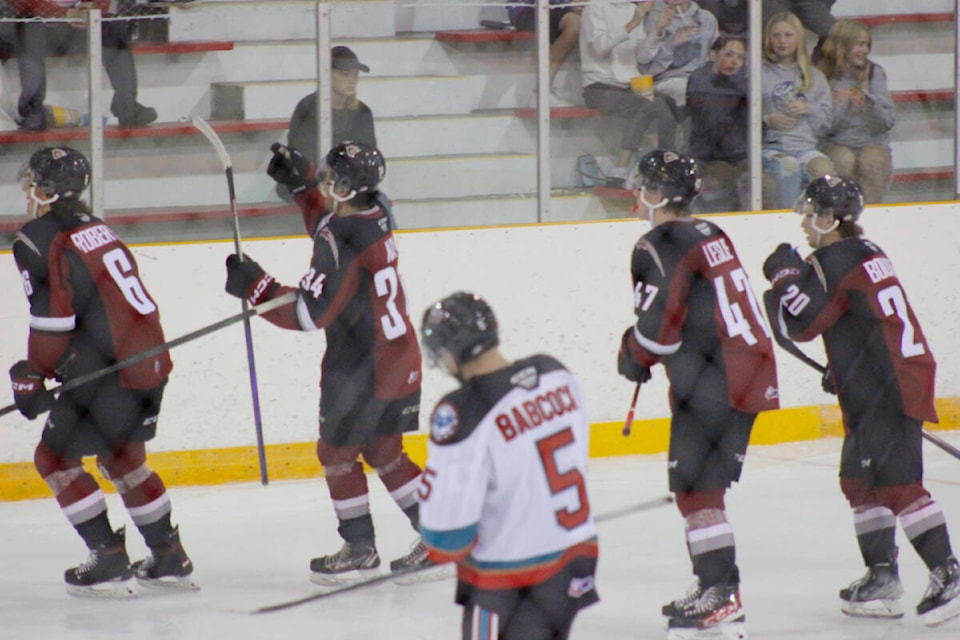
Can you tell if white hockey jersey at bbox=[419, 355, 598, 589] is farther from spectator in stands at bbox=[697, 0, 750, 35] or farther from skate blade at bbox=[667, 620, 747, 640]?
spectator in stands at bbox=[697, 0, 750, 35]

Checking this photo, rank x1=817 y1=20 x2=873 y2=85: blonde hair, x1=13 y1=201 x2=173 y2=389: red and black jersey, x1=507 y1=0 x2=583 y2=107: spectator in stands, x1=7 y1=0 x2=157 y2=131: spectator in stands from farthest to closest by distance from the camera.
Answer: x1=817 y1=20 x2=873 y2=85: blonde hair → x1=507 y1=0 x2=583 y2=107: spectator in stands → x1=7 y1=0 x2=157 y2=131: spectator in stands → x1=13 y1=201 x2=173 y2=389: red and black jersey

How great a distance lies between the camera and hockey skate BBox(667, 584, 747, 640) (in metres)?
3.11

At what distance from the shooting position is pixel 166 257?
4613 mm

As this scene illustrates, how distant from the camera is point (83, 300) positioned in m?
3.43

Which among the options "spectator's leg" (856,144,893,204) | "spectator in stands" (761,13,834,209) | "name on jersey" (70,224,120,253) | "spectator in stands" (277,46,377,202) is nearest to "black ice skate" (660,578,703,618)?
"name on jersey" (70,224,120,253)

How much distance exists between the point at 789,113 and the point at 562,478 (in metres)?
3.48

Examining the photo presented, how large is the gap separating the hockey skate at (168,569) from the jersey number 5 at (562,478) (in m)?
1.68

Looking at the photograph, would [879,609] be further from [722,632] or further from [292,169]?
[292,169]

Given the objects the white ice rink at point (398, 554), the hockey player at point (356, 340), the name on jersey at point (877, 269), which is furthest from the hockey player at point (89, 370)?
the name on jersey at point (877, 269)

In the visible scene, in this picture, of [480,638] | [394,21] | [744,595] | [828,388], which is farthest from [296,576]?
[394,21]

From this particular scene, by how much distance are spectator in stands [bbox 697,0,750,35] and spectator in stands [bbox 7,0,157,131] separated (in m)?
1.96

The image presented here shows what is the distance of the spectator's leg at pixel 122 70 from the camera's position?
15.3 feet

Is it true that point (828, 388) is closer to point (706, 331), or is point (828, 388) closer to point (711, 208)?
point (706, 331)

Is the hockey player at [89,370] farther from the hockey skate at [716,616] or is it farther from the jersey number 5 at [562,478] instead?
the jersey number 5 at [562,478]
